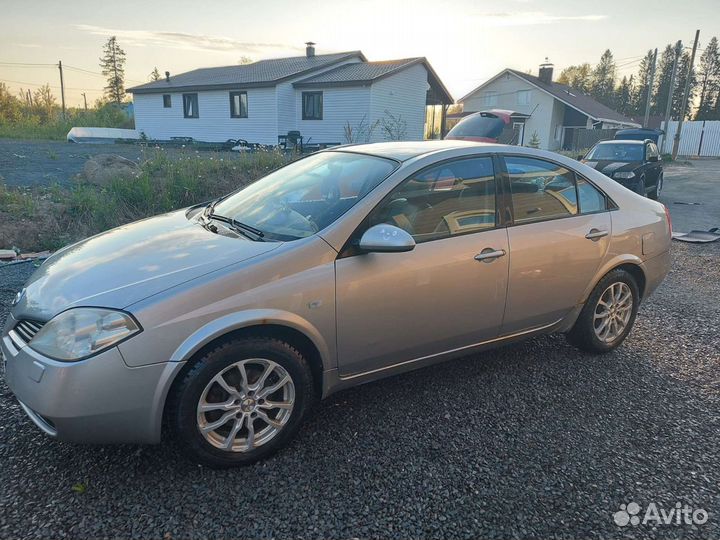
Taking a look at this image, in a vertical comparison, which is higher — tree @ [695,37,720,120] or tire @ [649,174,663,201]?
tree @ [695,37,720,120]

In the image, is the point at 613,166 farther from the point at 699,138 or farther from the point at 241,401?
the point at 699,138

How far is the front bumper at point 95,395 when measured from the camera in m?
2.22

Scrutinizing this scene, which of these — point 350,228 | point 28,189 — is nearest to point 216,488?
point 350,228

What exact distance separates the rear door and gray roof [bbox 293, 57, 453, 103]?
21230 millimetres

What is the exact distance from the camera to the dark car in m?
12.5

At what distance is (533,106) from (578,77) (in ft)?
180

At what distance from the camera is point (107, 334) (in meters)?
2.26

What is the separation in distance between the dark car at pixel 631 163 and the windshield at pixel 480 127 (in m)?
2.89

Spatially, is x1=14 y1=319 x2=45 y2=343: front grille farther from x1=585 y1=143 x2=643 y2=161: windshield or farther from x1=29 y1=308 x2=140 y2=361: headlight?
x1=585 y1=143 x2=643 y2=161: windshield

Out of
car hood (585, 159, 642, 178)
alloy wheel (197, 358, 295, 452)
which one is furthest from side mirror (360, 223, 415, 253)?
car hood (585, 159, 642, 178)

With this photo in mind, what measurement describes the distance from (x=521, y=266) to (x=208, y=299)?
206 cm

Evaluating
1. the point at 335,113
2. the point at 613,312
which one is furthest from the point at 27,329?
the point at 335,113

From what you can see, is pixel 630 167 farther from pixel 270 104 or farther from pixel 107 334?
pixel 270 104

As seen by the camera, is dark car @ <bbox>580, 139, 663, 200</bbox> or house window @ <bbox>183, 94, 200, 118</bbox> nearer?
dark car @ <bbox>580, 139, 663, 200</bbox>
